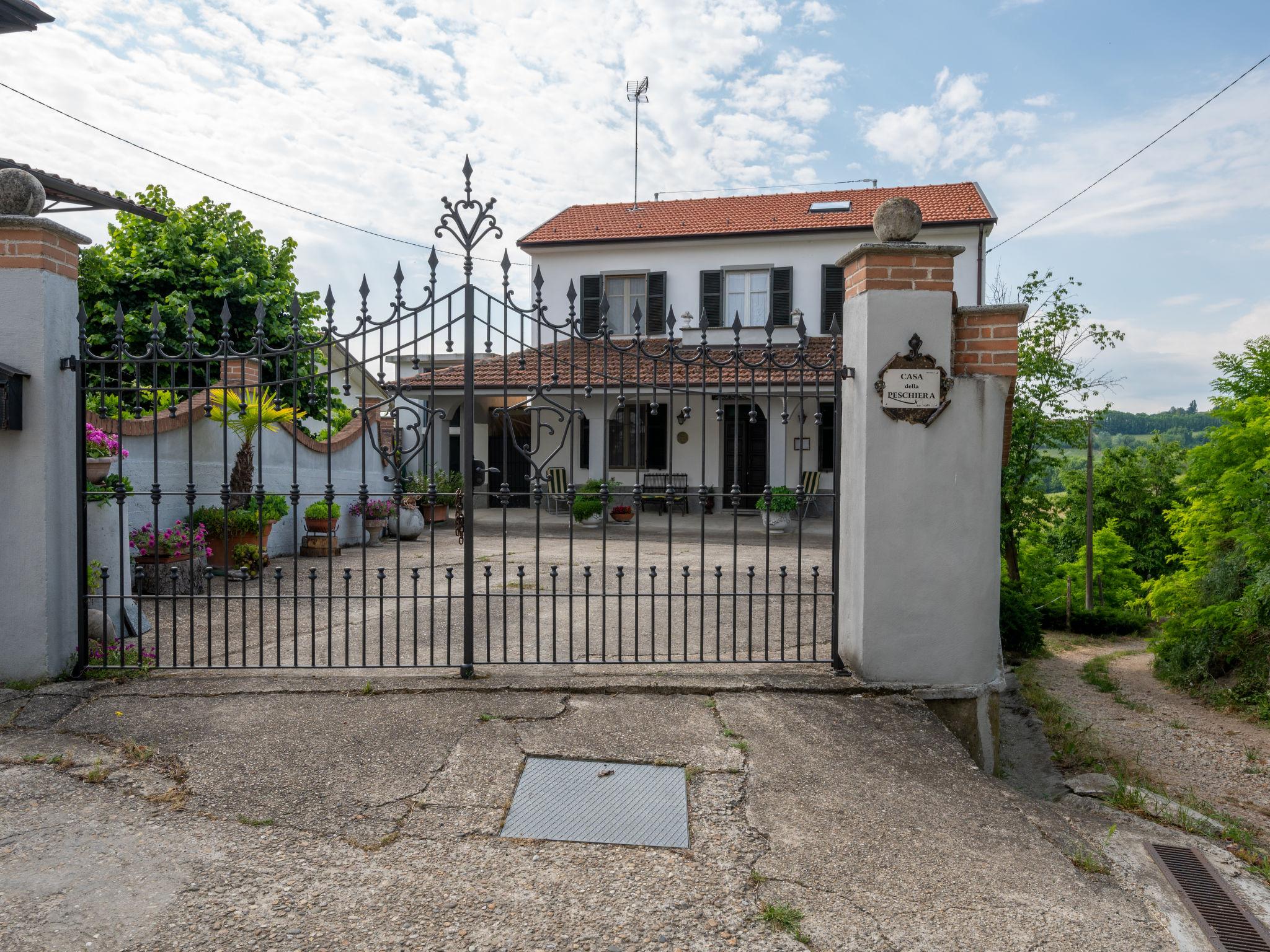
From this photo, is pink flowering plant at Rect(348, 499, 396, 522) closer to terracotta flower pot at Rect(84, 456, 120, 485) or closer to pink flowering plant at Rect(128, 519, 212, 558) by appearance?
pink flowering plant at Rect(128, 519, 212, 558)

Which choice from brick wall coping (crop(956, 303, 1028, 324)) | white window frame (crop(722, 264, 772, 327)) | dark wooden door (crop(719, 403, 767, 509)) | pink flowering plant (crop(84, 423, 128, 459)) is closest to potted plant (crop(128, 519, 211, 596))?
pink flowering plant (crop(84, 423, 128, 459))

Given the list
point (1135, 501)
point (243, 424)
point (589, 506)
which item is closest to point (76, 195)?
point (243, 424)

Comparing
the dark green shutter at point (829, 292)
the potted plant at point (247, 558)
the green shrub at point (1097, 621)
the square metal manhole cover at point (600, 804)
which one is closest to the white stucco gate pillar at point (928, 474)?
the square metal manhole cover at point (600, 804)

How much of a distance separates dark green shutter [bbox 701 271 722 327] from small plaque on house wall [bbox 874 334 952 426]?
1312cm

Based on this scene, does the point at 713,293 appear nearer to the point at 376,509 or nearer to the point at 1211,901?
the point at 376,509

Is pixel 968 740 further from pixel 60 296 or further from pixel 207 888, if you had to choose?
pixel 60 296

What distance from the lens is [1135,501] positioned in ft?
64.3

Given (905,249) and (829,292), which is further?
(829,292)

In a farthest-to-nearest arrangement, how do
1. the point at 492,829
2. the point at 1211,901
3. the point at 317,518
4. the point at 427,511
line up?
the point at 427,511
the point at 317,518
the point at 492,829
the point at 1211,901

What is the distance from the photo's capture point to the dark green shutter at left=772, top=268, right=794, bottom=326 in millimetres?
16703

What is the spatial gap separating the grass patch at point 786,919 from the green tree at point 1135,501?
18.5 meters

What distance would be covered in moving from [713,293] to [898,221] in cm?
1331

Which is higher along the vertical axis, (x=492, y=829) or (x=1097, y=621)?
(x=492, y=829)

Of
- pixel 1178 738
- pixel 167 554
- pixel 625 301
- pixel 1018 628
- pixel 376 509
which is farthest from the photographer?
pixel 625 301
